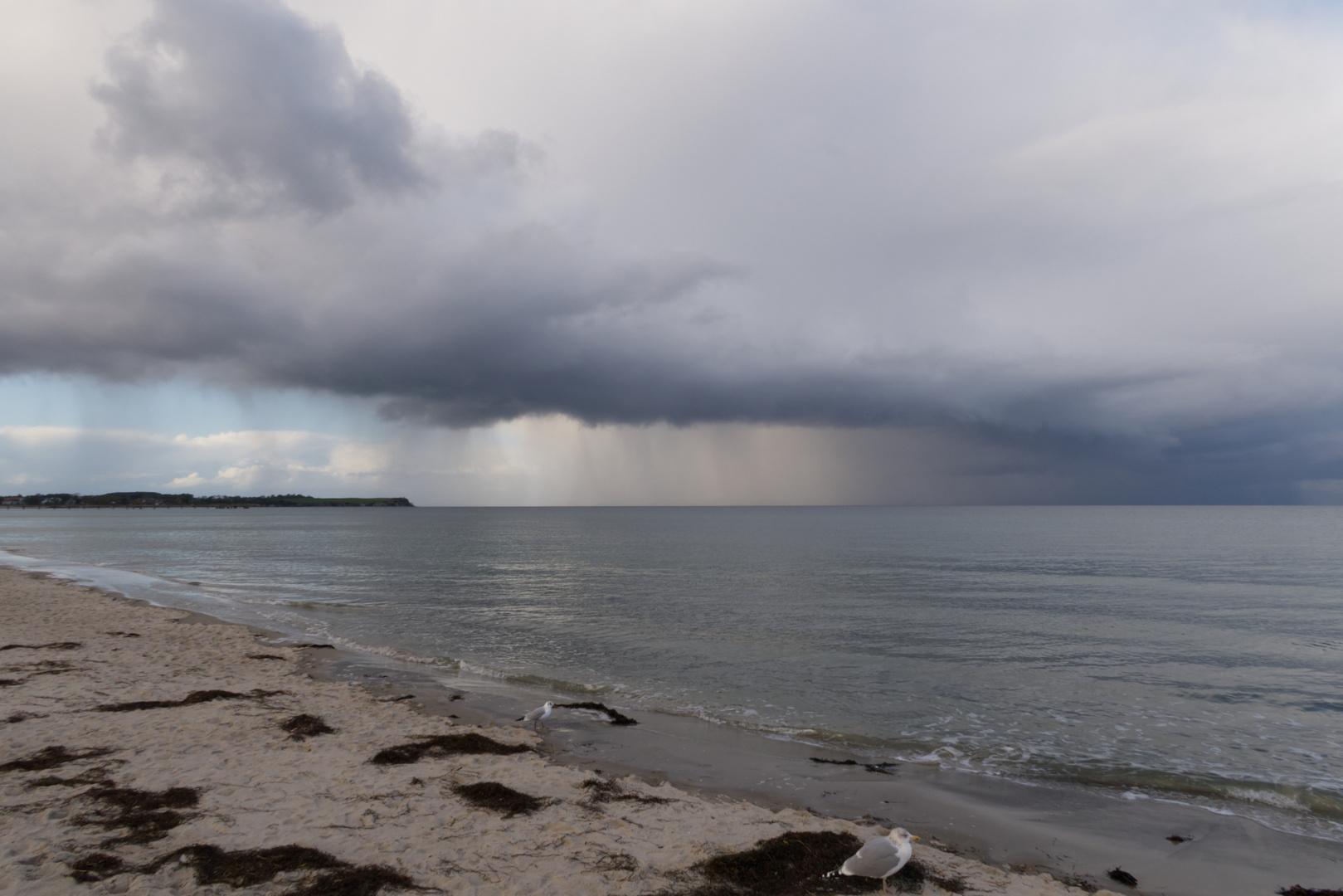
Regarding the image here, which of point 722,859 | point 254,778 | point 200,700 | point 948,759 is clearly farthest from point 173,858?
point 948,759

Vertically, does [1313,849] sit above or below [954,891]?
below

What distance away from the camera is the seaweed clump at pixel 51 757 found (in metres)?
10.6

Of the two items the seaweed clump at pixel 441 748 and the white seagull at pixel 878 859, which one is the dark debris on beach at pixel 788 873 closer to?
the white seagull at pixel 878 859

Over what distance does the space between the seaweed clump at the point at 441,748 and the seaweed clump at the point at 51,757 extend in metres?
4.79

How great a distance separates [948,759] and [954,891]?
21.3 ft

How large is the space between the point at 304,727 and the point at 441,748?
3367mm

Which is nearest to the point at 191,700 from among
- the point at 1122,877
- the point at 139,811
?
the point at 139,811

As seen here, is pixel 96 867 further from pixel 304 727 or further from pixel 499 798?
pixel 304 727

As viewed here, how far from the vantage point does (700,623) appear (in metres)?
30.5

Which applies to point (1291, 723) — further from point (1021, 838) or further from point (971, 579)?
point (971, 579)

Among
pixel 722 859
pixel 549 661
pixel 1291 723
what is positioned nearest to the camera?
pixel 722 859

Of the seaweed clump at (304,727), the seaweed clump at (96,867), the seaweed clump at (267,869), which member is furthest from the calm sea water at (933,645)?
the seaweed clump at (96,867)

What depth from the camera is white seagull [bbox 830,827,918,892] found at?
8109mm

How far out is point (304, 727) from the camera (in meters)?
13.8
